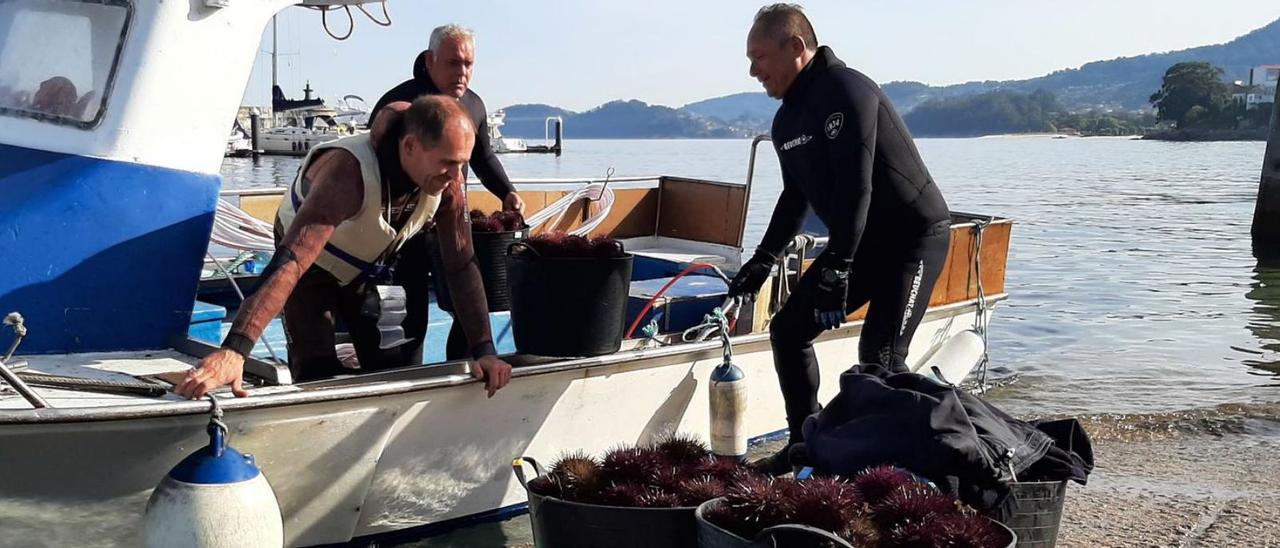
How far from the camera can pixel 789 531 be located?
356 cm

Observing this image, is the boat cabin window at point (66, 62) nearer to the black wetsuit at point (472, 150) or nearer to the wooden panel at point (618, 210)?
the black wetsuit at point (472, 150)

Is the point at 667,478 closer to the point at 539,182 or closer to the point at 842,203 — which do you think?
the point at 842,203

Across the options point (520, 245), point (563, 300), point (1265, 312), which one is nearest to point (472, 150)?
point (520, 245)

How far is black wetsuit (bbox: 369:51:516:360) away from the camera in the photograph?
5555mm

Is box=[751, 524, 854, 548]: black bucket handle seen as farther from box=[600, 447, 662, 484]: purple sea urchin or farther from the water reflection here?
the water reflection

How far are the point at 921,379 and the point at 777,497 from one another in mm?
868

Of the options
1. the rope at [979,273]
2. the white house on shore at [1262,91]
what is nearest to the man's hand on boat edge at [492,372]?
the rope at [979,273]

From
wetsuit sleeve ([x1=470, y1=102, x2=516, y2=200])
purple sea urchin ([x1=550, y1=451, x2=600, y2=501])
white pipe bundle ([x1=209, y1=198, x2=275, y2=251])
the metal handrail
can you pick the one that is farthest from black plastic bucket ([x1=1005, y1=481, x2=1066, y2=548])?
white pipe bundle ([x1=209, y1=198, x2=275, y2=251])

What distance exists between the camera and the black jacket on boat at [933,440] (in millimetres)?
4059

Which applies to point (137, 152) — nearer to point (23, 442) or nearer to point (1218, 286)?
point (23, 442)

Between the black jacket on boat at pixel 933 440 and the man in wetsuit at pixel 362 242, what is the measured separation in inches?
48.5

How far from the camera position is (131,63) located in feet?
15.1

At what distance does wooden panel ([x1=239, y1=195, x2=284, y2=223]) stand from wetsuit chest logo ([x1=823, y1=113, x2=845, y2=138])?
4.27m

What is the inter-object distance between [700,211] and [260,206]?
10.7 ft
